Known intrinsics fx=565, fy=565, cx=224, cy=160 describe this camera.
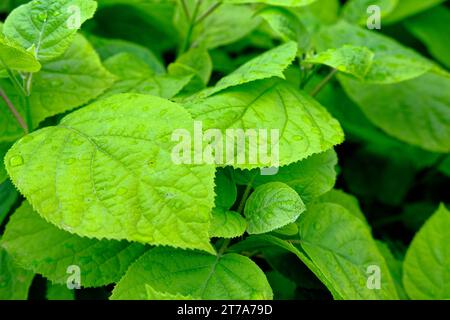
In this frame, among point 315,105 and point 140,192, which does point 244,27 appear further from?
point 140,192

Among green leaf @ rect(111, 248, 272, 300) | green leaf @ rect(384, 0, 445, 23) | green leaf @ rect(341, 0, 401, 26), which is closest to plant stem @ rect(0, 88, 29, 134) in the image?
green leaf @ rect(111, 248, 272, 300)

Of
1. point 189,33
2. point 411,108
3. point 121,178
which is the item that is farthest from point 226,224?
point 411,108

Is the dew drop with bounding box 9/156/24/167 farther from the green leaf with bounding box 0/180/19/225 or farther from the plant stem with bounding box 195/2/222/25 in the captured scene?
the plant stem with bounding box 195/2/222/25

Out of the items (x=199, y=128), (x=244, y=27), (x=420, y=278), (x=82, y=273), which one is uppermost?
(x=199, y=128)

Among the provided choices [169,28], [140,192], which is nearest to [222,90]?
[140,192]

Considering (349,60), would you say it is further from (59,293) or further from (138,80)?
(59,293)
